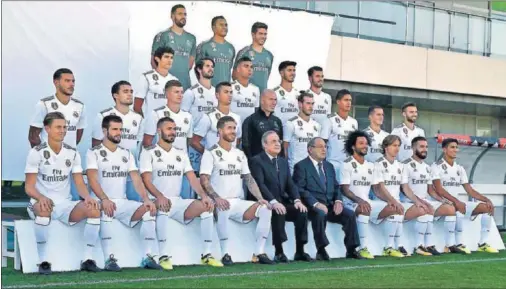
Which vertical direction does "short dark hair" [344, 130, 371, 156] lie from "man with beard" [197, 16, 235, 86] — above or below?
below

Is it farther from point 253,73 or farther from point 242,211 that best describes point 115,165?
point 253,73

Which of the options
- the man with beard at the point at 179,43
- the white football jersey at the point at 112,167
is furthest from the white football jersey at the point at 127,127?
the man with beard at the point at 179,43

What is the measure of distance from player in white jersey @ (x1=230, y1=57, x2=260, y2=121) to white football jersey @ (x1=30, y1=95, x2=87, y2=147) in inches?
73.4

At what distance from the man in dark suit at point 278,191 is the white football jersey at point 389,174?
4.44 ft

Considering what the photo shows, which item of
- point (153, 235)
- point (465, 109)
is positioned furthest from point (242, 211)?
point (465, 109)

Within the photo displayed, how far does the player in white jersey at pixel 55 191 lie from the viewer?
8.34 meters

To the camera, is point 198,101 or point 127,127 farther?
point 198,101

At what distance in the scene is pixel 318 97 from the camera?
11258 mm

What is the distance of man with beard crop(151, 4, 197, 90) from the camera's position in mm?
10617

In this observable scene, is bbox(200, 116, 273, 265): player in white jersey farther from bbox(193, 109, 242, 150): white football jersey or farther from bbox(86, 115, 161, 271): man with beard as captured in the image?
bbox(86, 115, 161, 271): man with beard

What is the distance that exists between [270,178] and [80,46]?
268cm

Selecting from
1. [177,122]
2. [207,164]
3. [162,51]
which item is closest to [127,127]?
[177,122]

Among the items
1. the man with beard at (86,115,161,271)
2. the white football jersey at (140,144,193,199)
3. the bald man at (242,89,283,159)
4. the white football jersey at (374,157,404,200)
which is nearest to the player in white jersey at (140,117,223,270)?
the white football jersey at (140,144,193,199)

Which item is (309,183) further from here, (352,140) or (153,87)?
(153,87)
